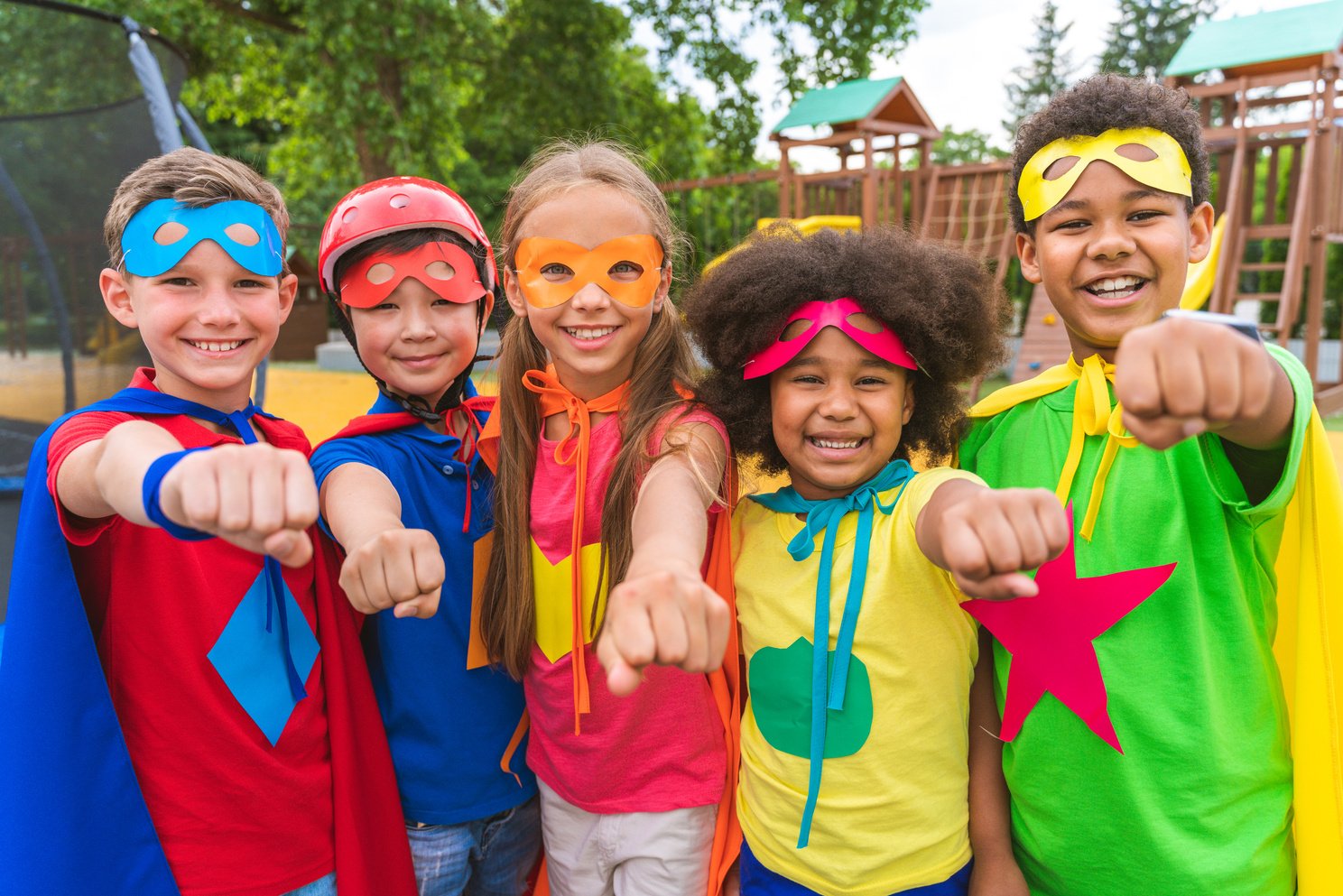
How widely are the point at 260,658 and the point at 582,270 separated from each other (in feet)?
3.30

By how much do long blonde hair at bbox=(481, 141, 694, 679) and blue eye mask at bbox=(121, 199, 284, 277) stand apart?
0.54m

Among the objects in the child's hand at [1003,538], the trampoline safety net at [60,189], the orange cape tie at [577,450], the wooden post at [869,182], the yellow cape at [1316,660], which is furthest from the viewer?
the wooden post at [869,182]

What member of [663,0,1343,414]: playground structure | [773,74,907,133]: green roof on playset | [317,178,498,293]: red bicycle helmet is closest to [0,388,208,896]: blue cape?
[317,178,498,293]: red bicycle helmet

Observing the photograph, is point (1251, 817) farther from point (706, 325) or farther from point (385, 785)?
point (385, 785)

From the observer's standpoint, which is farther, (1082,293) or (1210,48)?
(1210,48)

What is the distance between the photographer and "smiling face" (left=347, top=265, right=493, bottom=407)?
6.74ft

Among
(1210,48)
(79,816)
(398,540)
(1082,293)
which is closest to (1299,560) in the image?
(1082,293)

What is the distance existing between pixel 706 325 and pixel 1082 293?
76 centimetres

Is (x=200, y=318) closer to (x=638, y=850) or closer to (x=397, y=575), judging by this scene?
(x=397, y=575)

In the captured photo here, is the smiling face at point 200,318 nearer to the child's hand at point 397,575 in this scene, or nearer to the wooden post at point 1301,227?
the child's hand at point 397,575

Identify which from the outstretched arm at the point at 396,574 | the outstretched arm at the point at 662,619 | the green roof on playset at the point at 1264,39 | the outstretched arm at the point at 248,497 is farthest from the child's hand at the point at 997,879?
the green roof on playset at the point at 1264,39

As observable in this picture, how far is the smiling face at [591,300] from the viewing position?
6.30 ft

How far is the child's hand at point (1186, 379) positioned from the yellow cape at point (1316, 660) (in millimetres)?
541

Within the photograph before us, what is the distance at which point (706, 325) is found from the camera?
6.56 ft
